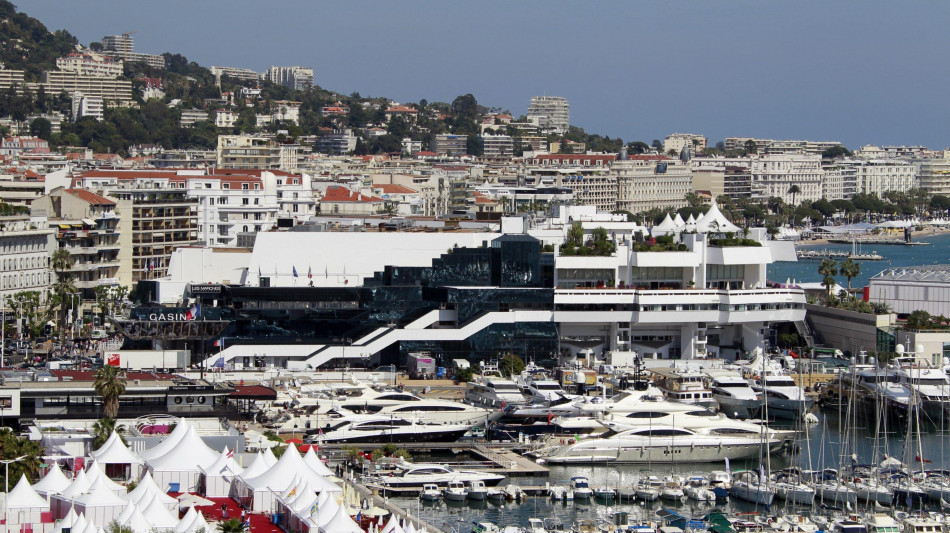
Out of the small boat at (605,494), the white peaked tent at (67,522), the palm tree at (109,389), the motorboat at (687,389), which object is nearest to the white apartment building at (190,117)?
the motorboat at (687,389)

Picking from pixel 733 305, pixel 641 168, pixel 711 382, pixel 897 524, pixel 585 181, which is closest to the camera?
pixel 897 524

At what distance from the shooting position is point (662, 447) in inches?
1886

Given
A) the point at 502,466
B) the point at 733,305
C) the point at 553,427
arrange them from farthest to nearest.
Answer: the point at 733,305 < the point at 553,427 < the point at 502,466

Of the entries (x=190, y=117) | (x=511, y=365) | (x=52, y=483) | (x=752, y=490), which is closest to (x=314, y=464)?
(x=52, y=483)

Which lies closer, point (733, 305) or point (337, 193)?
point (733, 305)

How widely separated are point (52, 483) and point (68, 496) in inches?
58.9

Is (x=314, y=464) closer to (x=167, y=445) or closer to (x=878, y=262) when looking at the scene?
(x=167, y=445)

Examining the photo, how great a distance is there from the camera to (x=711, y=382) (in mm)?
55781

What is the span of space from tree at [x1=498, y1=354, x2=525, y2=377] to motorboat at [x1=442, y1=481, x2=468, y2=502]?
51.2ft

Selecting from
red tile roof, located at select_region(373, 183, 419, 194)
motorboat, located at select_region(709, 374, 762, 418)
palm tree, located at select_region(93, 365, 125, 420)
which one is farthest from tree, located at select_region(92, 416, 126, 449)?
red tile roof, located at select_region(373, 183, 419, 194)

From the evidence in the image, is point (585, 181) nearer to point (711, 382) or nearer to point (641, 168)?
point (641, 168)

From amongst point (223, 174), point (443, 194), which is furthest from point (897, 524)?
point (443, 194)

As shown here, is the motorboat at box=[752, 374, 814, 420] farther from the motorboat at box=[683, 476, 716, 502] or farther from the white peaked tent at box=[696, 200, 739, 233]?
the white peaked tent at box=[696, 200, 739, 233]

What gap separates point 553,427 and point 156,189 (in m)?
41.5
